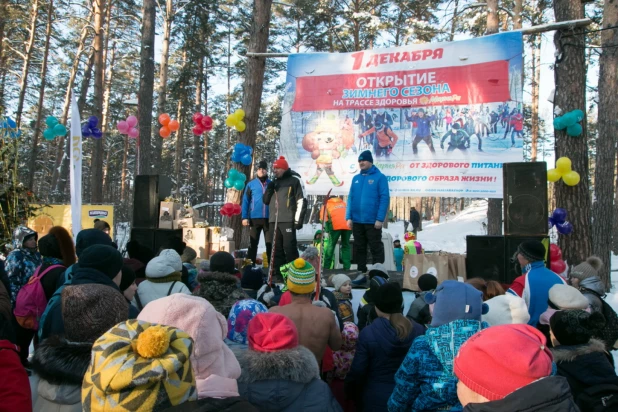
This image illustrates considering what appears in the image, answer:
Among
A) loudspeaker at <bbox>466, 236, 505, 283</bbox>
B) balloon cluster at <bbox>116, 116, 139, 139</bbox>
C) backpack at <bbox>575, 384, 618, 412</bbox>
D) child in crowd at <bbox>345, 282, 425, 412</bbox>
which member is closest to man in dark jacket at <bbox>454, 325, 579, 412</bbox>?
backpack at <bbox>575, 384, 618, 412</bbox>

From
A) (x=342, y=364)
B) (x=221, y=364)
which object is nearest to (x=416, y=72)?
(x=342, y=364)

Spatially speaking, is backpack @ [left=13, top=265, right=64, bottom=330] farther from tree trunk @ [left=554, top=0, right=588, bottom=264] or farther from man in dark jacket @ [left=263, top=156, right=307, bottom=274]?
tree trunk @ [left=554, top=0, right=588, bottom=264]

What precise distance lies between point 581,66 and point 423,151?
2783 mm

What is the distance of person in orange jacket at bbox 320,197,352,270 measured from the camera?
8.32 metres

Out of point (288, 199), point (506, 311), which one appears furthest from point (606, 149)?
point (506, 311)

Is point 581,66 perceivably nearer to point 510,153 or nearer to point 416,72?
point 510,153

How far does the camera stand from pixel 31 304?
3.72m

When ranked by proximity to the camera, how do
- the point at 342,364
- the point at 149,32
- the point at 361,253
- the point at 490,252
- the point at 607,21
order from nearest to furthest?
the point at 342,364, the point at 490,252, the point at 361,253, the point at 607,21, the point at 149,32

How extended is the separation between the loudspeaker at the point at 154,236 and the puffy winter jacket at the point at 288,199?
1.74 meters

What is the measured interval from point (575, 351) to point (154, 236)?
21.6 ft

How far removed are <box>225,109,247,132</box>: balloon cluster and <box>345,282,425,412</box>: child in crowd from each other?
708 cm

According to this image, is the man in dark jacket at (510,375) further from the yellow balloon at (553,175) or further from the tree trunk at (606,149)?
the tree trunk at (606,149)

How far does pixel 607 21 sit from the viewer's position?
31.5 feet

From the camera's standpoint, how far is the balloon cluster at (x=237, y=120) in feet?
31.2
